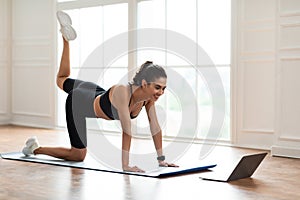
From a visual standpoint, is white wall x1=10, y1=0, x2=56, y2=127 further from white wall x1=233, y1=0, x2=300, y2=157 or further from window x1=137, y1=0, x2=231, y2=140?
white wall x1=233, y1=0, x2=300, y2=157

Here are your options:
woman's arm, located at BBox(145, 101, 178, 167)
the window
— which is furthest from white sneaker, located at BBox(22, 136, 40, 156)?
the window

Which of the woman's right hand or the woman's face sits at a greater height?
the woman's face

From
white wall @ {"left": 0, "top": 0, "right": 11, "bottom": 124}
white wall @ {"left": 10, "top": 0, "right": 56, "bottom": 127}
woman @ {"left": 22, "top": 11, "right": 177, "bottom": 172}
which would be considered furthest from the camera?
white wall @ {"left": 0, "top": 0, "right": 11, "bottom": 124}

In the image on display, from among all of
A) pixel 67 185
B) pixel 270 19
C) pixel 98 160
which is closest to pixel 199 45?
pixel 270 19

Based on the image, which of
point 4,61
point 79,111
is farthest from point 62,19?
point 4,61

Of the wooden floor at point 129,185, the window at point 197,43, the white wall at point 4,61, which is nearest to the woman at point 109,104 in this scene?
the wooden floor at point 129,185

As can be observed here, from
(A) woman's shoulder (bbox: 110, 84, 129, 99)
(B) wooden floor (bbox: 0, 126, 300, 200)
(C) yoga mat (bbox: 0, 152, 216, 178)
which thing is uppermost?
(A) woman's shoulder (bbox: 110, 84, 129, 99)

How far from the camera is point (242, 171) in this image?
3418 mm

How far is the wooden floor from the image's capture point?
2920 mm

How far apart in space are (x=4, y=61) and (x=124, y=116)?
14.6 ft

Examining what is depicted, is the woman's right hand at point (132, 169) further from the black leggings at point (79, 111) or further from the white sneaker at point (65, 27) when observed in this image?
the white sneaker at point (65, 27)

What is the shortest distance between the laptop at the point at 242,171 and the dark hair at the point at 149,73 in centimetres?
75

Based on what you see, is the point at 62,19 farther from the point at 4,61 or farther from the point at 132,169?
the point at 4,61

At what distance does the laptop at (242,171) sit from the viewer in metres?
3.33
